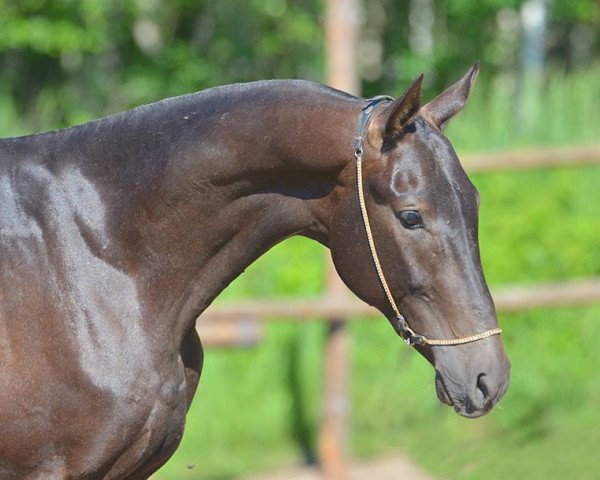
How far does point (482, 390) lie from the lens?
2857mm

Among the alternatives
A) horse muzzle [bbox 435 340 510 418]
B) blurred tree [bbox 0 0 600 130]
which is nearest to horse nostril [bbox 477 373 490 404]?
horse muzzle [bbox 435 340 510 418]

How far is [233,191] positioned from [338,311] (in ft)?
10.1

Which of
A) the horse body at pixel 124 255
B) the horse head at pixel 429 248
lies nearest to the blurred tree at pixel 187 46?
the horse body at pixel 124 255

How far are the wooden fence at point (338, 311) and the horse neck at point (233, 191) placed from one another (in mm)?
2689

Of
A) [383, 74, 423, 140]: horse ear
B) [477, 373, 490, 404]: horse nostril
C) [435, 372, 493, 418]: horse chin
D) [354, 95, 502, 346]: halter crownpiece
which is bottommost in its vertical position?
[435, 372, 493, 418]: horse chin

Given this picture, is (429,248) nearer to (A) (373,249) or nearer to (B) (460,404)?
(A) (373,249)

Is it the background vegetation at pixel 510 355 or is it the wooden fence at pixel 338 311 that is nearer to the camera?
the wooden fence at pixel 338 311

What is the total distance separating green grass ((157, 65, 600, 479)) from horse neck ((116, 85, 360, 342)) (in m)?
3.35

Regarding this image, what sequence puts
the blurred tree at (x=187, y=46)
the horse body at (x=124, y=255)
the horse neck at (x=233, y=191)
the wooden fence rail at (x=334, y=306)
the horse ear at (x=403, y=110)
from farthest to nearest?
the blurred tree at (x=187, y=46)
the wooden fence rail at (x=334, y=306)
the horse neck at (x=233, y=191)
the horse body at (x=124, y=255)
the horse ear at (x=403, y=110)

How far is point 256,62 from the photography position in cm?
1175

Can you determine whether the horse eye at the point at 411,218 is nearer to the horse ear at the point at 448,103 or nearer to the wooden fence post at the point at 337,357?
the horse ear at the point at 448,103

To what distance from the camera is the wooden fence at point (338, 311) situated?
593 centimetres

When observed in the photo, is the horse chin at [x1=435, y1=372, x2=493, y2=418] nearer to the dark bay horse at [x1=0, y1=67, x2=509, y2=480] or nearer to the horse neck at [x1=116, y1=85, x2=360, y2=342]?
the dark bay horse at [x1=0, y1=67, x2=509, y2=480]

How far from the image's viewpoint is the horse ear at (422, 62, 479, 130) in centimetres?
308
